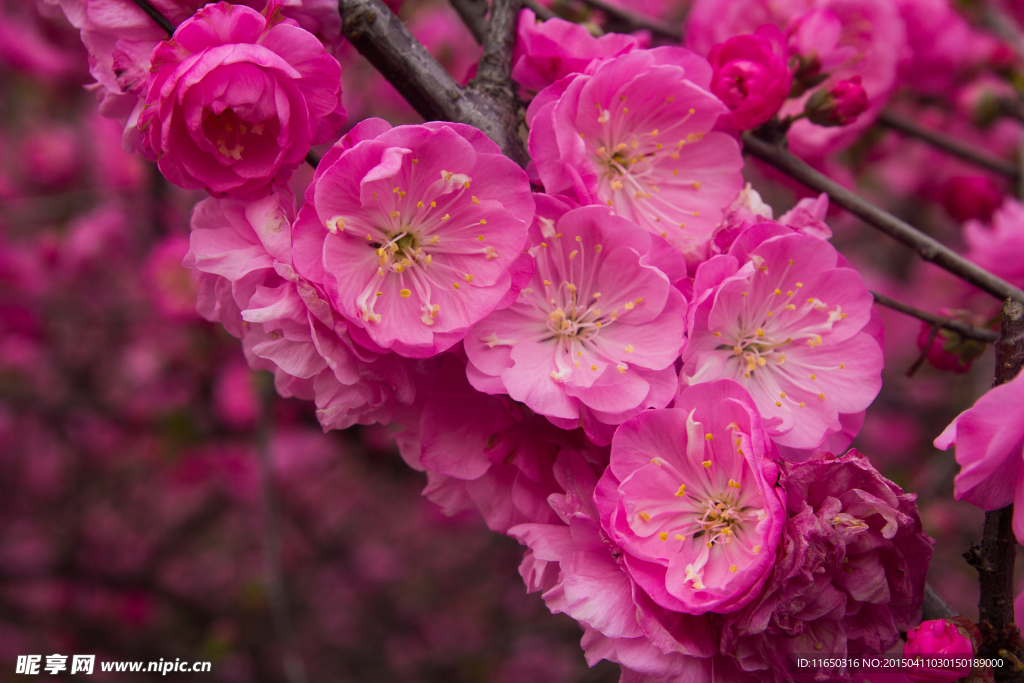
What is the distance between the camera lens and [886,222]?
48.4 inches

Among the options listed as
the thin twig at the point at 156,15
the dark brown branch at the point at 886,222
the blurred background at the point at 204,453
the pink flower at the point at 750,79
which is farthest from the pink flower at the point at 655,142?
the blurred background at the point at 204,453

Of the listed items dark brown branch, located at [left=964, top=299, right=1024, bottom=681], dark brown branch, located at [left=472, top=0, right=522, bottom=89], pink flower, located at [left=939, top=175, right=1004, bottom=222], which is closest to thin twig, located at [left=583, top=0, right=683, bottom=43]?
dark brown branch, located at [left=472, top=0, right=522, bottom=89]

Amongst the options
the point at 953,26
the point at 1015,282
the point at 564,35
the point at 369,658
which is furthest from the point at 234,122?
the point at 369,658

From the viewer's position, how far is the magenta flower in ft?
2.81

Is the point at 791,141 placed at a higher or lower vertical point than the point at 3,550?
higher

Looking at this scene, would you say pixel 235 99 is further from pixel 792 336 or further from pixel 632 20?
pixel 632 20

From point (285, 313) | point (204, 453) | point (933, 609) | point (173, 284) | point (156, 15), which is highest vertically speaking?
point (156, 15)

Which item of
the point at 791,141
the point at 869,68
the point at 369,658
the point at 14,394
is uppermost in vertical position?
the point at 869,68

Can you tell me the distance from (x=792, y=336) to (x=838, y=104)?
1.69 ft

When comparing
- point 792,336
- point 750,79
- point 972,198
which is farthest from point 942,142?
point 792,336

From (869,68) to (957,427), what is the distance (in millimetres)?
1234

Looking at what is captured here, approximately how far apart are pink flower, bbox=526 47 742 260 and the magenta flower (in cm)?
29

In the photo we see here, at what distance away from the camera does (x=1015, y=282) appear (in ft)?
4.96

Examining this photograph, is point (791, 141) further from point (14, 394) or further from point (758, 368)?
point (14, 394)
